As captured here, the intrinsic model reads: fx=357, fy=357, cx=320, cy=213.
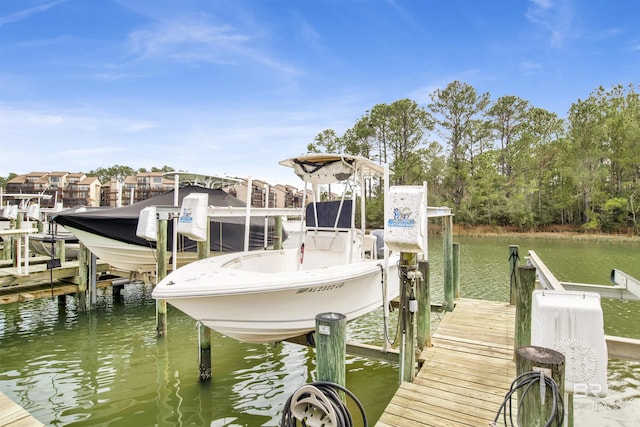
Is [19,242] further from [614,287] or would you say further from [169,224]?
[614,287]

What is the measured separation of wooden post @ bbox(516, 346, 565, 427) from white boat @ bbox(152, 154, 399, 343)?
250cm

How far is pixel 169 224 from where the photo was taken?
351 inches

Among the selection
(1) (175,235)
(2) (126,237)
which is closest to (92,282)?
(2) (126,237)

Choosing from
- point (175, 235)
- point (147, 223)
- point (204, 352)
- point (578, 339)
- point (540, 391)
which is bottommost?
point (204, 352)

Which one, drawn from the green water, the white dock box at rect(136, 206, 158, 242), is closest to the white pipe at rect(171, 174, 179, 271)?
the white dock box at rect(136, 206, 158, 242)

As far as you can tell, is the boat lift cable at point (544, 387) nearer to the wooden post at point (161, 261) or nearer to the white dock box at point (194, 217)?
the white dock box at point (194, 217)

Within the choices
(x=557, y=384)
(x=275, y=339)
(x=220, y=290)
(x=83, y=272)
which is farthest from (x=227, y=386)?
(x=83, y=272)

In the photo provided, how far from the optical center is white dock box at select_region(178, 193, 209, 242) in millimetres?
5582

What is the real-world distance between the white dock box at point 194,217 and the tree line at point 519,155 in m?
32.4

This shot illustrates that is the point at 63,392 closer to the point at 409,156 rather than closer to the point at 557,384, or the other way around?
the point at 557,384

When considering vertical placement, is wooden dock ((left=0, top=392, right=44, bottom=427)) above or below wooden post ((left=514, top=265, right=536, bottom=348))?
below

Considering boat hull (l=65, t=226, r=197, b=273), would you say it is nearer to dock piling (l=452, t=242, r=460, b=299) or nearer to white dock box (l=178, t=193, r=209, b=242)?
white dock box (l=178, t=193, r=209, b=242)

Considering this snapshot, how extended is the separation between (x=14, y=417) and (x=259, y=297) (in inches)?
91.4

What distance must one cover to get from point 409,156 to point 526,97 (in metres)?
13.2
